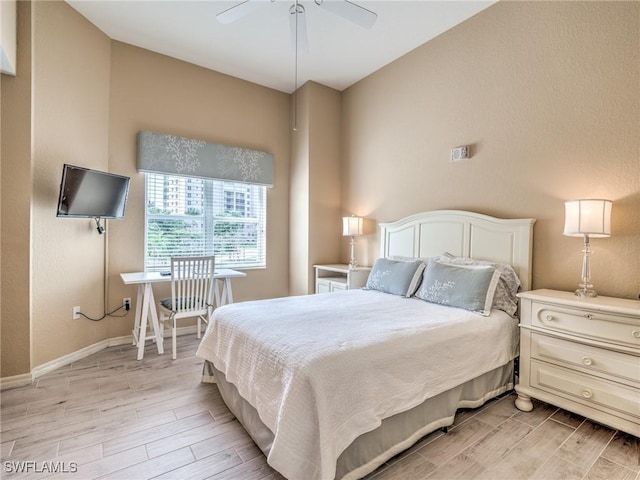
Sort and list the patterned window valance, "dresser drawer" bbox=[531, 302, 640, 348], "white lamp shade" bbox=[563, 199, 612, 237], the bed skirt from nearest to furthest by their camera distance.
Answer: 1. the bed skirt
2. "dresser drawer" bbox=[531, 302, 640, 348]
3. "white lamp shade" bbox=[563, 199, 612, 237]
4. the patterned window valance

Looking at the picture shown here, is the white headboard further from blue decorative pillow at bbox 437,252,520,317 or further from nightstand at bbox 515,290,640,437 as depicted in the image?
nightstand at bbox 515,290,640,437

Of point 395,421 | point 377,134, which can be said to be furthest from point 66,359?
point 377,134

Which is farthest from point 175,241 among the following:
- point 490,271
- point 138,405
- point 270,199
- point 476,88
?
point 476,88

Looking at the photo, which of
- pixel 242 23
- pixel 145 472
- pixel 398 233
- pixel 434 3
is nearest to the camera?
pixel 145 472

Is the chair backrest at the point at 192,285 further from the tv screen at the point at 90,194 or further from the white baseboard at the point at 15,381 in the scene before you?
the white baseboard at the point at 15,381

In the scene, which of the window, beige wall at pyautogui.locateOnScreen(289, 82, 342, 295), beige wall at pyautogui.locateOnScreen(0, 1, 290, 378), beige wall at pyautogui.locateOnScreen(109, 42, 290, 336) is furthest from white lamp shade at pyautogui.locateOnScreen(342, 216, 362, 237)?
beige wall at pyautogui.locateOnScreen(0, 1, 290, 378)

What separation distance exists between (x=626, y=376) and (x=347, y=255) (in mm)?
3044

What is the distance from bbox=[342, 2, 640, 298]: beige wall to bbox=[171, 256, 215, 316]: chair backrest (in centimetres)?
221

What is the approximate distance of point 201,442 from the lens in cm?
180

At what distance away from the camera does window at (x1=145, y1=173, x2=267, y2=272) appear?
365 cm

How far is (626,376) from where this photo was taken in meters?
1.74

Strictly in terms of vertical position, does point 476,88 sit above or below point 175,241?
above

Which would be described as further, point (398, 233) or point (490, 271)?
point (398, 233)

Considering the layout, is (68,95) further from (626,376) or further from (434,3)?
(626,376)
